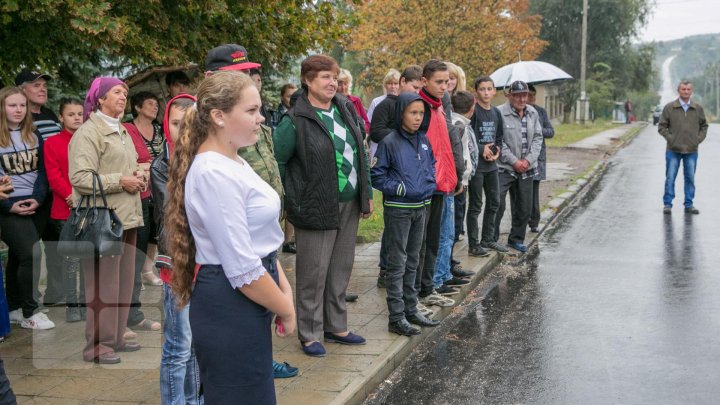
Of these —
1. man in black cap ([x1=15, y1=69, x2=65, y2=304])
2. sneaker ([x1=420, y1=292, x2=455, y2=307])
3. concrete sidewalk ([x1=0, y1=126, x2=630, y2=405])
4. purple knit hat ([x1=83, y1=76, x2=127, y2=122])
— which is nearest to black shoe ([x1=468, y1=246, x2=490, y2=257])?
sneaker ([x1=420, y1=292, x2=455, y2=307])

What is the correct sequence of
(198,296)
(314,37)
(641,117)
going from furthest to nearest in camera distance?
(641,117)
(314,37)
(198,296)

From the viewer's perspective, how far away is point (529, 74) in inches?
515

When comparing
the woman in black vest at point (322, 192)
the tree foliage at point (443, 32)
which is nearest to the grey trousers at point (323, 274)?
the woman in black vest at point (322, 192)

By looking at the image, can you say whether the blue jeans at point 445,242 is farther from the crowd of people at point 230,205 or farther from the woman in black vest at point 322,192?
the woman in black vest at point 322,192

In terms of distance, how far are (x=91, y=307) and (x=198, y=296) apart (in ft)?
9.20

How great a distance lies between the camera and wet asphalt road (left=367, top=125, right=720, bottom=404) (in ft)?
17.6

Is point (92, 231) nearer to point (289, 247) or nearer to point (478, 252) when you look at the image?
point (289, 247)

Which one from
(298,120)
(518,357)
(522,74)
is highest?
(522,74)

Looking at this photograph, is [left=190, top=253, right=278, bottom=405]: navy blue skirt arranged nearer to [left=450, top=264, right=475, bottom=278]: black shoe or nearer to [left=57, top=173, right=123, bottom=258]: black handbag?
[left=57, top=173, right=123, bottom=258]: black handbag

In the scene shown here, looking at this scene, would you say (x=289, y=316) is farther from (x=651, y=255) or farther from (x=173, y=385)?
(x=651, y=255)

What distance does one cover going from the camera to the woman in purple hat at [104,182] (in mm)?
5578

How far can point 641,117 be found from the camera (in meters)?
105

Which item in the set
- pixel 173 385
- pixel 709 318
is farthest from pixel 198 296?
pixel 709 318

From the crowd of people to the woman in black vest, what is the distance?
1 cm
